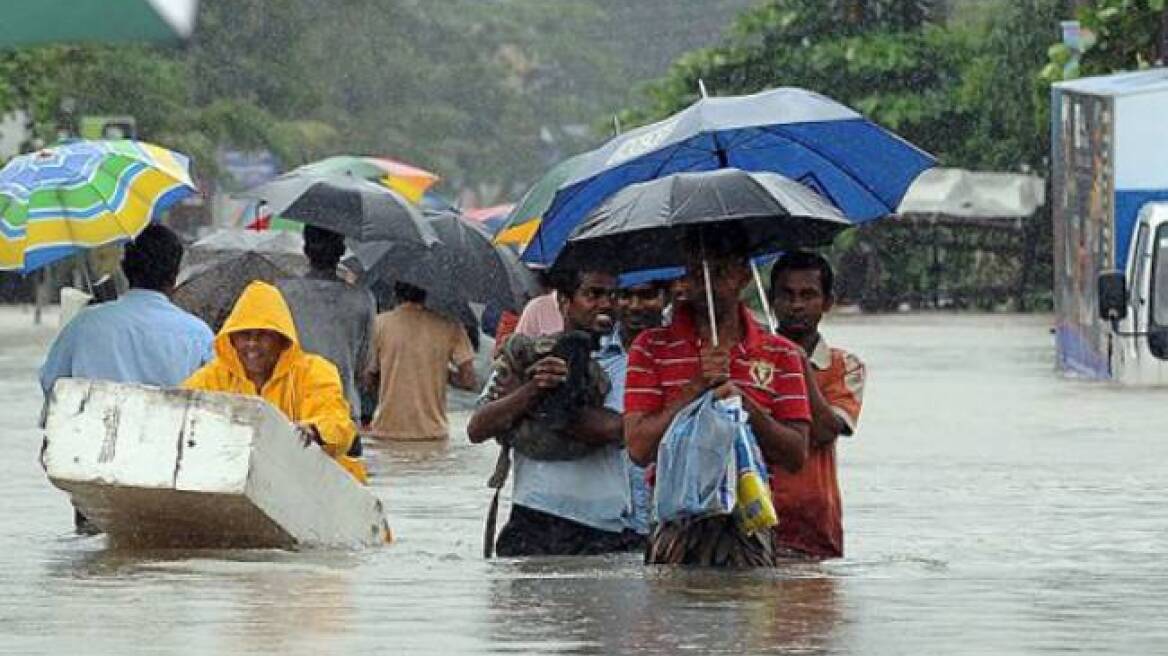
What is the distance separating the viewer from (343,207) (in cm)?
1705

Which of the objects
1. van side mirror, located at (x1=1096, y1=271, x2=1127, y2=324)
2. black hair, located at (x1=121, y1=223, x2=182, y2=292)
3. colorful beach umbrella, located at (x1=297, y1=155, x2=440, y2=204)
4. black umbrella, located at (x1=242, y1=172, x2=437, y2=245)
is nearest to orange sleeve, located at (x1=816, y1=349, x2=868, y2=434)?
black hair, located at (x1=121, y1=223, x2=182, y2=292)

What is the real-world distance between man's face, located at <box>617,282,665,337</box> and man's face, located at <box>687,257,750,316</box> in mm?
1004

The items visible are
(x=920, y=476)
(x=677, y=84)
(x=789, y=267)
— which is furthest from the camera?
(x=677, y=84)

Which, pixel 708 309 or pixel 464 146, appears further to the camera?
pixel 464 146

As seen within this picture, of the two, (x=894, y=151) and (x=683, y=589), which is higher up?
(x=894, y=151)

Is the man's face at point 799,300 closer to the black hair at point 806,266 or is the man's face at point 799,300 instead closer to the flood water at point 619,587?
the black hair at point 806,266

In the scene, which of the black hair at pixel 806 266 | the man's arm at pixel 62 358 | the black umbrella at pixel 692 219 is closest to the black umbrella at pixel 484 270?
the man's arm at pixel 62 358

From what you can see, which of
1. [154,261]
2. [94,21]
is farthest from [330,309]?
[94,21]

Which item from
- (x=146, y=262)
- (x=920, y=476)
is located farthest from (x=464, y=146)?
(x=146, y=262)

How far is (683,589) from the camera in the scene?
11.0 metres

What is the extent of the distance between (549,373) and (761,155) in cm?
161

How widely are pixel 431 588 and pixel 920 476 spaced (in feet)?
29.8

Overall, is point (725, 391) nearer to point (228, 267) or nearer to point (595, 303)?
point (595, 303)

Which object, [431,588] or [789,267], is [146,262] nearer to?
[431,588]
